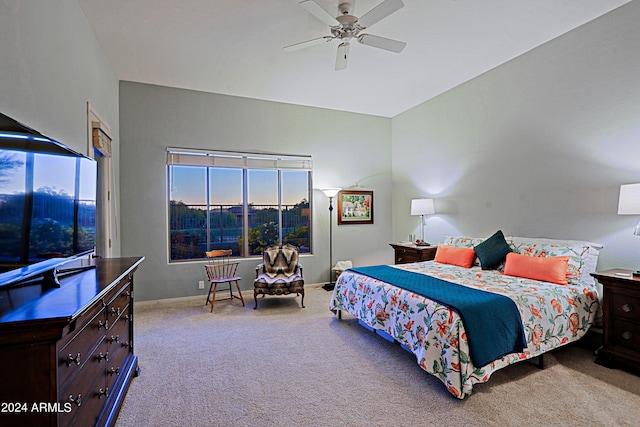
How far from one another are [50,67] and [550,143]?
15.3ft

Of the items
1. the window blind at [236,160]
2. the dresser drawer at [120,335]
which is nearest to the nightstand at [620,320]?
the dresser drawer at [120,335]

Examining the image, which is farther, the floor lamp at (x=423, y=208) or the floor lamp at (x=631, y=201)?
the floor lamp at (x=423, y=208)

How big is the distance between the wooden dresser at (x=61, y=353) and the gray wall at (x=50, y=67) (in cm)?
100

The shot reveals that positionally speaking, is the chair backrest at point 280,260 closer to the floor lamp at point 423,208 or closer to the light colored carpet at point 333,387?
the light colored carpet at point 333,387

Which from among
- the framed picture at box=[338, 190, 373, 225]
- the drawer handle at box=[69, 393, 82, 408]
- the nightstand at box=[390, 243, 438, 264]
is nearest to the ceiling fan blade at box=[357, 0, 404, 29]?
the drawer handle at box=[69, 393, 82, 408]

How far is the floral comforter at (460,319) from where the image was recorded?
86.9 inches

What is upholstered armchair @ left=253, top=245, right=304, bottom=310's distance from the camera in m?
4.25

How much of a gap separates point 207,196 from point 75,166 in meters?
3.01

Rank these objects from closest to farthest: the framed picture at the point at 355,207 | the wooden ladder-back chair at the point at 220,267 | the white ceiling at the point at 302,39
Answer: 1. the white ceiling at the point at 302,39
2. the wooden ladder-back chair at the point at 220,267
3. the framed picture at the point at 355,207

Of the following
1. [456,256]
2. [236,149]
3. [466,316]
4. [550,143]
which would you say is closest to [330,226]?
[236,149]

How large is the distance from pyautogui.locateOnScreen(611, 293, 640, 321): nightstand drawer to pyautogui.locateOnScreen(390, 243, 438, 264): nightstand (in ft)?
7.25

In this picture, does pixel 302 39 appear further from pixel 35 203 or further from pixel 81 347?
pixel 81 347

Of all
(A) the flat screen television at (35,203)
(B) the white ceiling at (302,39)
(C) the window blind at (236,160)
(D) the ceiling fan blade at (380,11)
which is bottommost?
(A) the flat screen television at (35,203)

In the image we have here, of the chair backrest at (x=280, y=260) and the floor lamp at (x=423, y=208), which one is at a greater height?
the floor lamp at (x=423, y=208)
